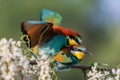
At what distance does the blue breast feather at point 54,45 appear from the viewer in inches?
60.7

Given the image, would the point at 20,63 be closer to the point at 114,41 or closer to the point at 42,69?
the point at 42,69

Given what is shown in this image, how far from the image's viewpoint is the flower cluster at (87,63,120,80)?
1531mm

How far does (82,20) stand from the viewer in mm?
15492

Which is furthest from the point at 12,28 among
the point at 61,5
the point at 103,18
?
the point at 103,18

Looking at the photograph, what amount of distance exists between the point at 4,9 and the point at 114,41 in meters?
2.37

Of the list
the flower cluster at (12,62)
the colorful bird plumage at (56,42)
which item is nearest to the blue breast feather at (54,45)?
the colorful bird plumage at (56,42)

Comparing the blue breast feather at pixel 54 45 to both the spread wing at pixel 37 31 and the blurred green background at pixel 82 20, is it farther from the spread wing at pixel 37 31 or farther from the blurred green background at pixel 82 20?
the blurred green background at pixel 82 20

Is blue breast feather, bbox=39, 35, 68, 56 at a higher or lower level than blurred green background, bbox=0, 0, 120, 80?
lower

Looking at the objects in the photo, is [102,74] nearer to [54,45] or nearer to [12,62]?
[54,45]

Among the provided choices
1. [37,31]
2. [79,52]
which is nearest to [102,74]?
[79,52]

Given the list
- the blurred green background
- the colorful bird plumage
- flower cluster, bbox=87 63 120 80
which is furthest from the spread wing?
the blurred green background

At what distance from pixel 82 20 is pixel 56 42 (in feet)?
45.8

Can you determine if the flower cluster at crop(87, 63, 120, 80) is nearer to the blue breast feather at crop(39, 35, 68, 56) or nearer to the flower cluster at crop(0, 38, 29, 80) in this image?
the blue breast feather at crop(39, 35, 68, 56)

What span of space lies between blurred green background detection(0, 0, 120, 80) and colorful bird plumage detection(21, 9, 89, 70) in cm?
1082
